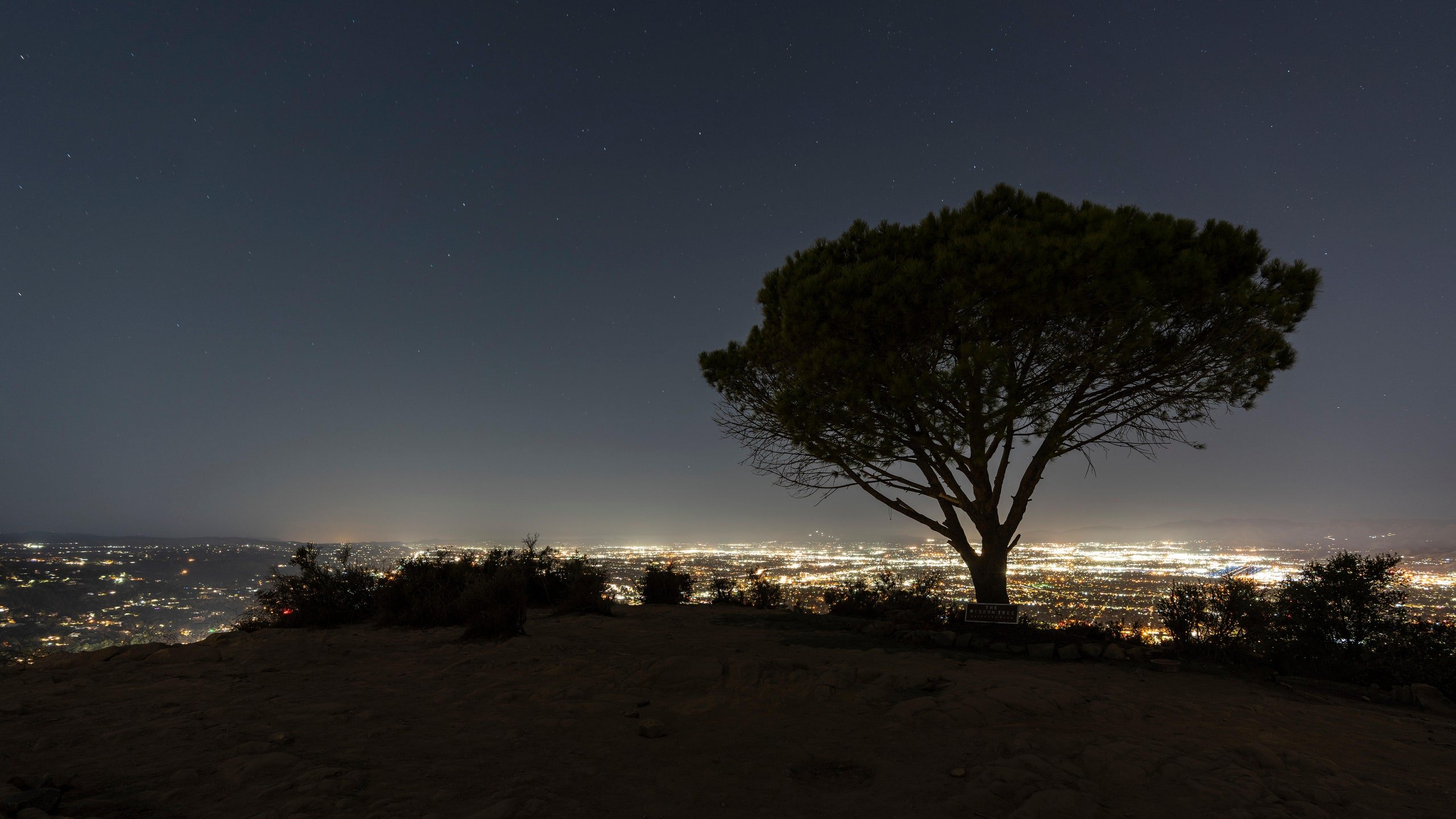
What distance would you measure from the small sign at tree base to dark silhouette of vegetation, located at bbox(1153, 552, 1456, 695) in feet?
8.04

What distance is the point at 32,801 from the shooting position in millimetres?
3270

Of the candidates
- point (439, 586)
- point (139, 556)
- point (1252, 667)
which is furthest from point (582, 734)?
point (139, 556)

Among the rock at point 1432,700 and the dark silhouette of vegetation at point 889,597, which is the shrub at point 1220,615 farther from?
the dark silhouette of vegetation at point 889,597

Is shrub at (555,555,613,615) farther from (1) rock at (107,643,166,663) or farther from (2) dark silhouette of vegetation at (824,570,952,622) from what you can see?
(1) rock at (107,643,166,663)

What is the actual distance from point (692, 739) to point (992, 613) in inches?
284

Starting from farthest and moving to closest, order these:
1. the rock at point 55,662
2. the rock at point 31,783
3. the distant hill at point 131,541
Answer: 1. the distant hill at point 131,541
2. the rock at point 55,662
3. the rock at point 31,783

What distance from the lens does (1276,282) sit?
10906 mm

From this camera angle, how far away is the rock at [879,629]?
10492mm

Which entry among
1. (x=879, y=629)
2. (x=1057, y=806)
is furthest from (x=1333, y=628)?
(x=1057, y=806)

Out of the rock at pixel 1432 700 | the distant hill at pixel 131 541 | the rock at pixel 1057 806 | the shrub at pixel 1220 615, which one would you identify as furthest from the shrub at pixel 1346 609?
the distant hill at pixel 131 541

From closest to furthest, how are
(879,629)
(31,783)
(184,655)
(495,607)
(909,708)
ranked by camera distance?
1. (31,783)
2. (909,708)
3. (184,655)
4. (495,607)
5. (879,629)

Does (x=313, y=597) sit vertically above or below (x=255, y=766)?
below

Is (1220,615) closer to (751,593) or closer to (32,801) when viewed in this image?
(751,593)

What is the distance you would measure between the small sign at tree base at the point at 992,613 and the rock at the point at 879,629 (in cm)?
142
